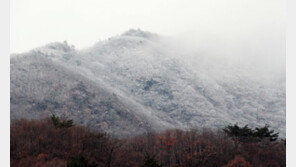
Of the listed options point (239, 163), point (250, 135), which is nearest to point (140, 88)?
point (250, 135)

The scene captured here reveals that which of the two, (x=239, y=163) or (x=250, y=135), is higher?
(x=250, y=135)

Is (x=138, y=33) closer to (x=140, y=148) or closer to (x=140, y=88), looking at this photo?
(x=140, y=88)

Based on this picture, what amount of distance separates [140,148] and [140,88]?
138 ft

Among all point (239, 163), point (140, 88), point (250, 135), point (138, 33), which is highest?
point (138, 33)

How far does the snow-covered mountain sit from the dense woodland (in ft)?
43.4

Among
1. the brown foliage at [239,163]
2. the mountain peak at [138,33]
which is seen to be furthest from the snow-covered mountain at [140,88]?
the brown foliage at [239,163]

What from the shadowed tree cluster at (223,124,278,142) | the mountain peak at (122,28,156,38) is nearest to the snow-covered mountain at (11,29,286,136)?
the mountain peak at (122,28,156,38)

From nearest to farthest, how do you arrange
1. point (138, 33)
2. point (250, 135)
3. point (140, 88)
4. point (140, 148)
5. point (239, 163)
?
1. point (239, 163)
2. point (140, 148)
3. point (250, 135)
4. point (140, 88)
5. point (138, 33)

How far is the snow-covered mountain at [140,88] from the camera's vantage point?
49.6 meters

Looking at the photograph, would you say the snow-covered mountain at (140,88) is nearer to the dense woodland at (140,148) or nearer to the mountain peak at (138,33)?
the mountain peak at (138,33)

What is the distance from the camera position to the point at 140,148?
105 ft

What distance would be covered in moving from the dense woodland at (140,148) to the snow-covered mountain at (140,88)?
1324 cm

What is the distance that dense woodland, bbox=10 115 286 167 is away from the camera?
2320cm

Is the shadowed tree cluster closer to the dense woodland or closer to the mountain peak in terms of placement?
the dense woodland
